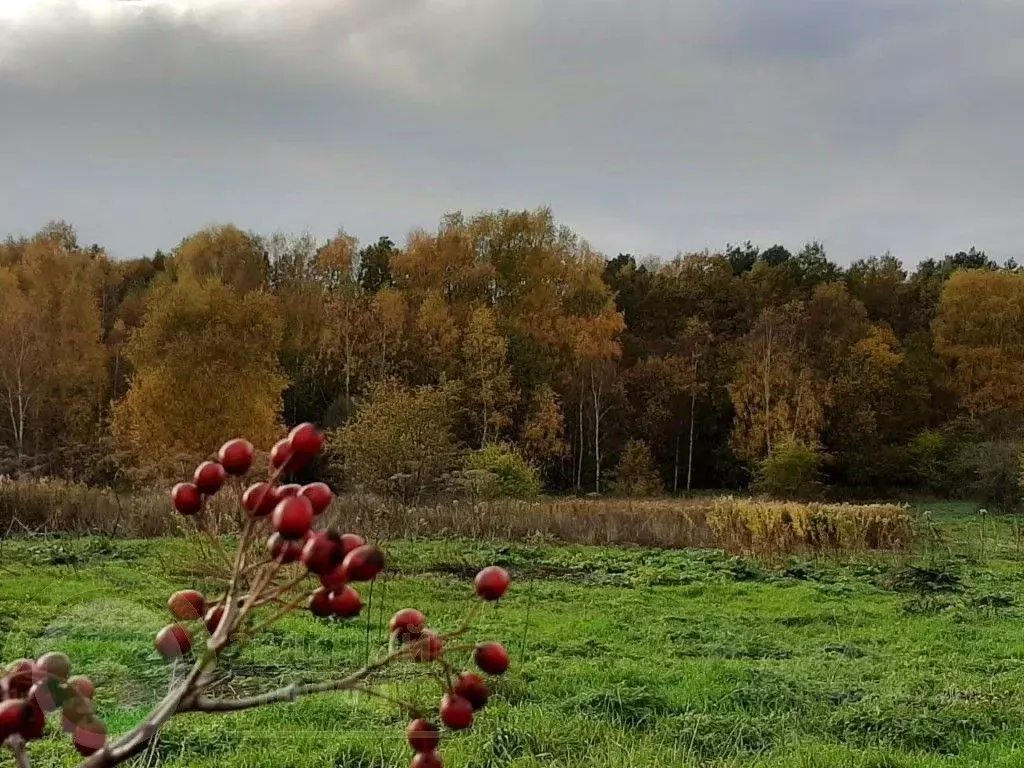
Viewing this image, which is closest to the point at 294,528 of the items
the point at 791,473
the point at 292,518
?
the point at 292,518

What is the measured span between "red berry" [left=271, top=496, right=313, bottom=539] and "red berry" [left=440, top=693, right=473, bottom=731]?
0.70 feet

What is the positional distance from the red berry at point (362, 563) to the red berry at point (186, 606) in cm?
28

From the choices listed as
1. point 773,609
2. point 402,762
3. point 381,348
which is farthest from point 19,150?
point 381,348

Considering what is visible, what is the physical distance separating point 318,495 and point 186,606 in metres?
0.22

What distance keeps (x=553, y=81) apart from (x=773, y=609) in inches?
542

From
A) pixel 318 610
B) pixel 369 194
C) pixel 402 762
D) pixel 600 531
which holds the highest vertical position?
pixel 369 194

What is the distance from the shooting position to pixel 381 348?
114ft

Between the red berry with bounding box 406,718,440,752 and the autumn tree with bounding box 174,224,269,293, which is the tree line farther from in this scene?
the red berry with bounding box 406,718,440,752

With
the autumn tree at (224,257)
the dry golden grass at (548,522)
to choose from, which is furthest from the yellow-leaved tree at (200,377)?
the dry golden grass at (548,522)

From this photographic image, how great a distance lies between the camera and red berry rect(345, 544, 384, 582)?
677 mm

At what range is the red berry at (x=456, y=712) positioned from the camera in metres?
0.79

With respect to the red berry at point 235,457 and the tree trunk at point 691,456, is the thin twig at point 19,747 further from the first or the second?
the tree trunk at point 691,456

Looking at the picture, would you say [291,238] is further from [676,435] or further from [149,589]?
[149,589]

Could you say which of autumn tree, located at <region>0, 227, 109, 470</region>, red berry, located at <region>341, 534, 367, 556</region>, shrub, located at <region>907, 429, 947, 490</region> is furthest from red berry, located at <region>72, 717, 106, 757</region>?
shrub, located at <region>907, 429, 947, 490</region>
